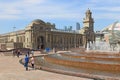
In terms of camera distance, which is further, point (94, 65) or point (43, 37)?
point (43, 37)

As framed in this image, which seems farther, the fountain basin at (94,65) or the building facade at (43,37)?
the building facade at (43,37)

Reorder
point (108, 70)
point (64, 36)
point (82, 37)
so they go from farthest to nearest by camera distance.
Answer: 1. point (82, 37)
2. point (64, 36)
3. point (108, 70)

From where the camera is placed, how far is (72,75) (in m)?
15.3

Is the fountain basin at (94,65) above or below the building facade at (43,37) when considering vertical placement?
below

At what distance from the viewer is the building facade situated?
9570 cm

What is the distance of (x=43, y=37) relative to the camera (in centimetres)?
9938

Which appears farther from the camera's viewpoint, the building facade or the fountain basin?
the building facade

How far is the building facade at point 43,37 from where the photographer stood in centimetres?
9570

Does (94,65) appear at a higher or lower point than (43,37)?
lower

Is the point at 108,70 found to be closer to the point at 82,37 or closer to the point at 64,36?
the point at 64,36

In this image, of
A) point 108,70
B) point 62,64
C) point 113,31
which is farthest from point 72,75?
point 113,31

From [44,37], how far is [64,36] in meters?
16.7

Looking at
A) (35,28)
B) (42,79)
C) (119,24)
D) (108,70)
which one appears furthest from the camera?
(35,28)

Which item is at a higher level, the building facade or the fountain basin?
the building facade
